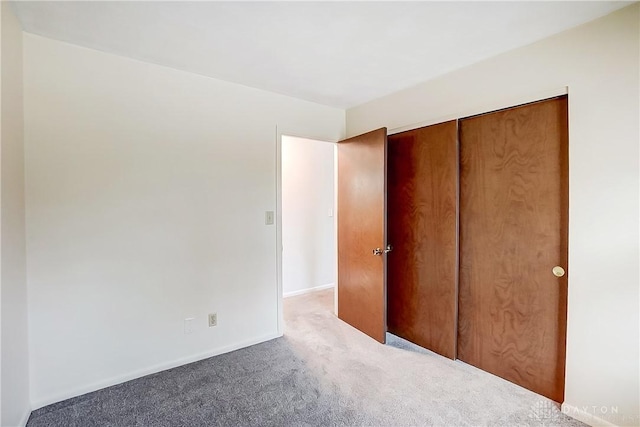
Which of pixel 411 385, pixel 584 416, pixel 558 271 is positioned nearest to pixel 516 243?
pixel 558 271

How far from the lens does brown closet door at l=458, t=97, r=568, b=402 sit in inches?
73.9

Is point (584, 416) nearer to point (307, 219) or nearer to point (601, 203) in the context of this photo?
point (601, 203)

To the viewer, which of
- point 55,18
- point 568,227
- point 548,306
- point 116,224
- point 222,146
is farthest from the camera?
point 222,146

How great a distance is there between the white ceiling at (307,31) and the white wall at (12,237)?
25 cm

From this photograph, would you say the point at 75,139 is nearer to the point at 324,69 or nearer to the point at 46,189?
the point at 46,189

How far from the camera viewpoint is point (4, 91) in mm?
1451

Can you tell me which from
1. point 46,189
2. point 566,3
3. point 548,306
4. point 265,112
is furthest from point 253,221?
point 566,3

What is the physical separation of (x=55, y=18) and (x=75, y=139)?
67 cm

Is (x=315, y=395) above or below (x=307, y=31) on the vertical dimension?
below

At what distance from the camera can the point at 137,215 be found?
7.05 feet

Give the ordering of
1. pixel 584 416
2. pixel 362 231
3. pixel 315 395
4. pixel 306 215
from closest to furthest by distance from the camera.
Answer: pixel 584 416 < pixel 315 395 < pixel 362 231 < pixel 306 215

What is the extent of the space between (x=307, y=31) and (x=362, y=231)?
5.71 ft

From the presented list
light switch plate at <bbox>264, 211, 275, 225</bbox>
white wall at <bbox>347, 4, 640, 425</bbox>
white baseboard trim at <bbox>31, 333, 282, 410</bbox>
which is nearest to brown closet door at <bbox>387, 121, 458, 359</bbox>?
white wall at <bbox>347, 4, 640, 425</bbox>

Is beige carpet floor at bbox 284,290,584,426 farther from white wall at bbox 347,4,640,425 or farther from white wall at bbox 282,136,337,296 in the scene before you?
white wall at bbox 282,136,337,296
